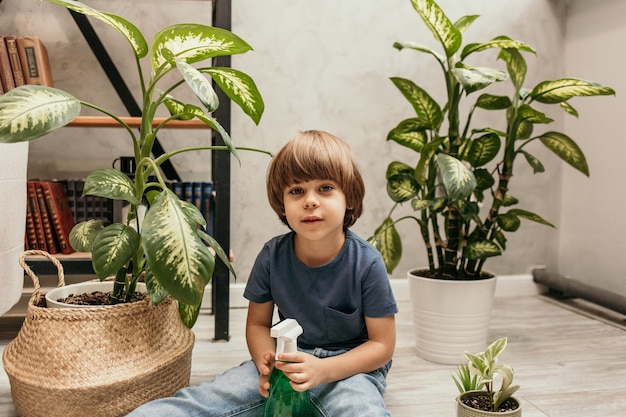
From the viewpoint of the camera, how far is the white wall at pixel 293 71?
2125mm

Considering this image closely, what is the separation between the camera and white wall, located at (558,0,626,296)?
2.20 m

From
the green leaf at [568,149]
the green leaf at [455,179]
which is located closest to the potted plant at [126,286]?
the green leaf at [455,179]

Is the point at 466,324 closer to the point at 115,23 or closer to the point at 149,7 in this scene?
the point at 115,23

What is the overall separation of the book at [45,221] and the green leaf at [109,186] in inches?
34.9

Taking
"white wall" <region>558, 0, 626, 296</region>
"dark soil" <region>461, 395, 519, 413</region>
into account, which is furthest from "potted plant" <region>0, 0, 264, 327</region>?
"white wall" <region>558, 0, 626, 296</region>

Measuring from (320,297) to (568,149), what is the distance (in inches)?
37.0

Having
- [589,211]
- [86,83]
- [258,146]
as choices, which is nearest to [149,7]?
[86,83]

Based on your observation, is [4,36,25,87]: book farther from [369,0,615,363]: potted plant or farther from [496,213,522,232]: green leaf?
[496,213,522,232]: green leaf

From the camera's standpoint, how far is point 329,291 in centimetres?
122

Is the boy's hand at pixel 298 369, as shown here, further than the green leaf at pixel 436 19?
No

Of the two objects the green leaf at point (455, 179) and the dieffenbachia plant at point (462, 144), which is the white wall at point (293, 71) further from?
the green leaf at point (455, 179)

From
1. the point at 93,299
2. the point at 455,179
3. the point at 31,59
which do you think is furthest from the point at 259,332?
the point at 31,59

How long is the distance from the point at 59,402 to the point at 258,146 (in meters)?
1.34

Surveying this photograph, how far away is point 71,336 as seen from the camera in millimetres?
1115
